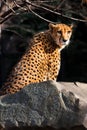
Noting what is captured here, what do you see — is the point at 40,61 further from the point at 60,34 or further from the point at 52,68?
the point at 60,34

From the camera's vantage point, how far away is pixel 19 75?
729 cm

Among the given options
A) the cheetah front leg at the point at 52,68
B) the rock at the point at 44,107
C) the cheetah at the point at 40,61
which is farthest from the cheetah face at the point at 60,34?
the rock at the point at 44,107

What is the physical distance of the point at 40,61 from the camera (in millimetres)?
7445

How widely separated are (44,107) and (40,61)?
5.98ft

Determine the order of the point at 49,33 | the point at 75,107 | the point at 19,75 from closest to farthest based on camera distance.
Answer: the point at 75,107
the point at 19,75
the point at 49,33

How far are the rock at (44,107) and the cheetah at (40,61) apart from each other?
4.18 ft

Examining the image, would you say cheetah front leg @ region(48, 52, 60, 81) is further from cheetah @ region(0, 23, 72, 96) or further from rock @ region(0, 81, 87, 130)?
rock @ region(0, 81, 87, 130)

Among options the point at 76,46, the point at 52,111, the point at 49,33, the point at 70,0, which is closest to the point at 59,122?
the point at 52,111

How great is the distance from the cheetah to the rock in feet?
4.18

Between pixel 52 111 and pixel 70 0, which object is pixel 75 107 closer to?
pixel 52 111

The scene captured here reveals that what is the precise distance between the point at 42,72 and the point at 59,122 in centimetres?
178

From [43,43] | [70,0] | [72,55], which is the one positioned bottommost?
Result: [72,55]

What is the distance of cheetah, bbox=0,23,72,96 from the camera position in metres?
7.23

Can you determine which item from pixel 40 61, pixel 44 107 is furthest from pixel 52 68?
pixel 44 107
